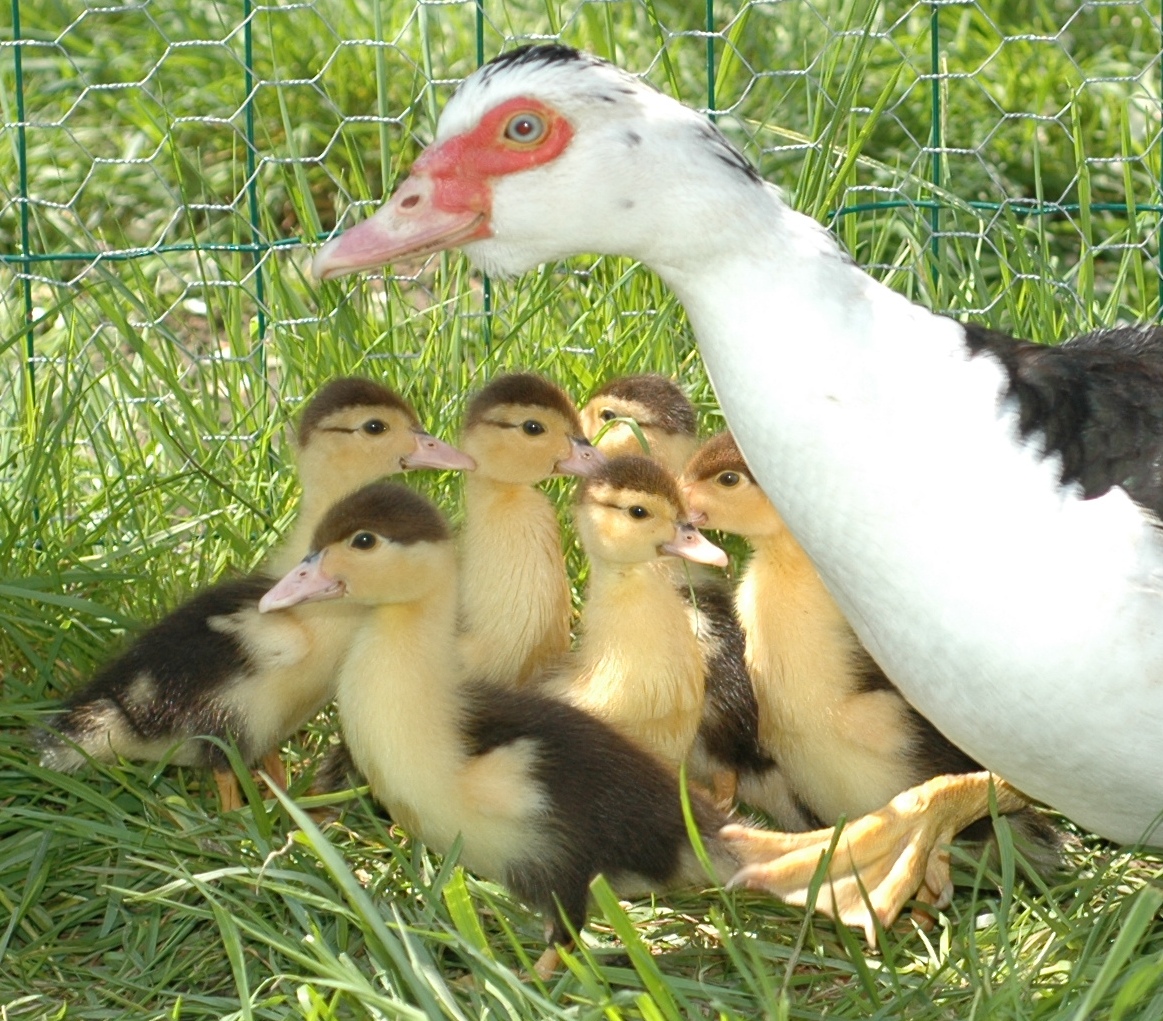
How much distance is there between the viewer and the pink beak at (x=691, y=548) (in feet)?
11.0

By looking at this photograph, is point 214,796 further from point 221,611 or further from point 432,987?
point 432,987

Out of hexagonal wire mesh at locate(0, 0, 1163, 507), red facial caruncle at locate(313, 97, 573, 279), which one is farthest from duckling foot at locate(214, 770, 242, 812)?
hexagonal wire mesh at locate(0, 0, 1163, 507)

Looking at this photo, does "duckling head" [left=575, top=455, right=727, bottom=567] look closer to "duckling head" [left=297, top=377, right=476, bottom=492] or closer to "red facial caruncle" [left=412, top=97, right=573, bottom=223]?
"duckling head" [left=297, top=377, right=476, bottom=492]

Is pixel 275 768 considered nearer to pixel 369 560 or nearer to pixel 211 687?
pixel 211 687

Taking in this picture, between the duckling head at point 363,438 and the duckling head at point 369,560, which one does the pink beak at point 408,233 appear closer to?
the duckling head at point 369,560

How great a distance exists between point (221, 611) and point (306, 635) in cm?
15

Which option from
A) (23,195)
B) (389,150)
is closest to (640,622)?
(389,150)

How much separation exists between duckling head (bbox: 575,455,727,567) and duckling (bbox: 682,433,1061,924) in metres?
0.13

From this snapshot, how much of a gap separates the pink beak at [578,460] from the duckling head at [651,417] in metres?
0.13

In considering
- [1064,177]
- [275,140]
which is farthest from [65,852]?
[1064,177]

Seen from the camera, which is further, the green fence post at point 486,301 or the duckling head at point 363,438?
the green fence post at point 486,301

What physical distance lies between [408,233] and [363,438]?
94 centimetres

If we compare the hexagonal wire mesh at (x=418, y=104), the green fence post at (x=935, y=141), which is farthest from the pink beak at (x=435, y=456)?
the hexagonal wire mesh at (x=418, y=104)

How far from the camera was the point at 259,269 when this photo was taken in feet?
14.1
